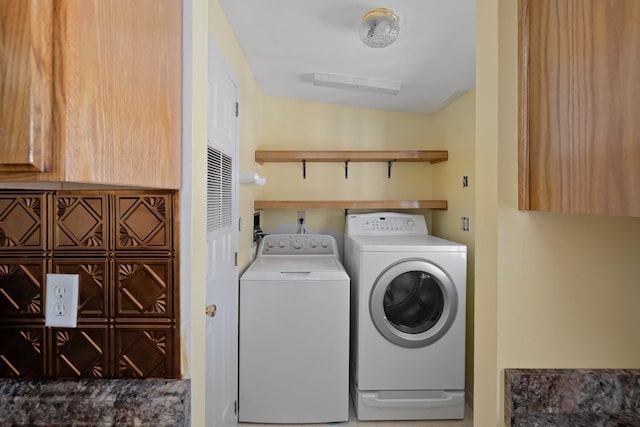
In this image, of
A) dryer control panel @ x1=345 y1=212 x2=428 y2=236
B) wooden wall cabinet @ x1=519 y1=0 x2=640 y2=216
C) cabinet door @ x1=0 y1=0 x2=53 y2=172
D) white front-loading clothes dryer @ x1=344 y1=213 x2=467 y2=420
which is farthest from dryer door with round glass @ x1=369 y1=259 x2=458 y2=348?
cabinet door @ x1=0 y1=0 x2=53 y2=172

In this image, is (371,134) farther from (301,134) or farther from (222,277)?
(222,277)

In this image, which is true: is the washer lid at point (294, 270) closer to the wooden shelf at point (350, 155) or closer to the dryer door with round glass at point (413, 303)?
the dryer door with round glass at point (413, 303)

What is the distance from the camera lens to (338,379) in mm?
2164

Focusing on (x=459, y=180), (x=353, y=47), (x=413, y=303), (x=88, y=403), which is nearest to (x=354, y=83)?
(x=353, y=47)

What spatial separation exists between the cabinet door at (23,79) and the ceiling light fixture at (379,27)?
→ 1.42 meters

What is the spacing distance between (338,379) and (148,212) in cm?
178

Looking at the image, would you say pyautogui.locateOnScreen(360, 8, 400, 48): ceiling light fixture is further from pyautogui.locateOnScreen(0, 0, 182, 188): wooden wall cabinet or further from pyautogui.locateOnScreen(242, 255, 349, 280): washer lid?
pyautogui.locateOnScreen(242, 255, 349, 280): washer lid

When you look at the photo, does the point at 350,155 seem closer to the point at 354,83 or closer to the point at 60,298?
the point at 354,83

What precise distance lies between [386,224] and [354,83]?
1.17 m

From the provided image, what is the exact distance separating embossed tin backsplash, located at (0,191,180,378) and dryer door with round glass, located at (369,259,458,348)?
159cm

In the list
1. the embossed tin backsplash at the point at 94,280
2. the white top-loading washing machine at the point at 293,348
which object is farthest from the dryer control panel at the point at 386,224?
the embossed tin backsplash at the point at 94,280

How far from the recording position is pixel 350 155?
9.10ft

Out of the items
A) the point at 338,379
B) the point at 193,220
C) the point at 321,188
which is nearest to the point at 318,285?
the point at 338,379

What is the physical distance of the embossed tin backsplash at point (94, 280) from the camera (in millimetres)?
819
